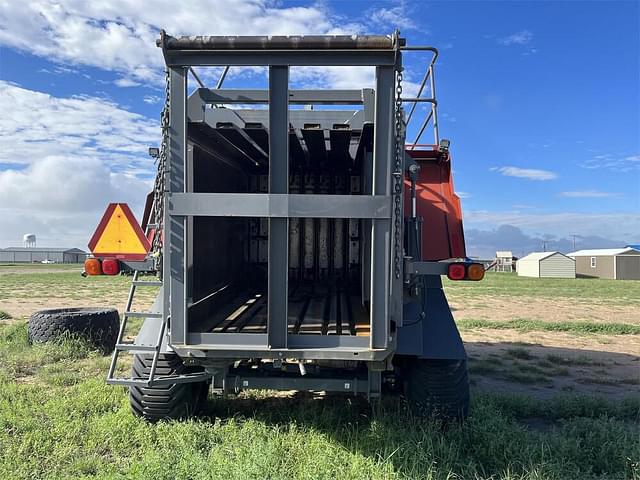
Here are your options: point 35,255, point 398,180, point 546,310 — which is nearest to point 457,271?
point 398,180

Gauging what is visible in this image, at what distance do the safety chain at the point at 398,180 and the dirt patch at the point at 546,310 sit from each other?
11.6m

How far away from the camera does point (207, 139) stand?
14.2 feet

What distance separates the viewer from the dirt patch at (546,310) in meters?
14.7

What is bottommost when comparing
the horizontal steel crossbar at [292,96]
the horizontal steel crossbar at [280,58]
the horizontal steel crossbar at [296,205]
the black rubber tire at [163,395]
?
the black rubber tire at [163,395]

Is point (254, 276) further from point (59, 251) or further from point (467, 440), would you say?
point (59, 251)

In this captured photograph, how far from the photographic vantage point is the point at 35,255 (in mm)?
112688

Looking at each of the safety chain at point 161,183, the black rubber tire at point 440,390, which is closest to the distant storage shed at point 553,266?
the black rubber tire at point 440,390

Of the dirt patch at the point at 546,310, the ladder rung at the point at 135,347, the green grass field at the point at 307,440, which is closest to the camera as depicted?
the green grass field at the point at 307,440

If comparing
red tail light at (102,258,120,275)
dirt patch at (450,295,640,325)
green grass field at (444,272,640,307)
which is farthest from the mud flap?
green grass field at (444,272,640,307)

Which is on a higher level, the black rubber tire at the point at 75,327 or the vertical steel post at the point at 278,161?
the vertical steel post at the point at 278,161

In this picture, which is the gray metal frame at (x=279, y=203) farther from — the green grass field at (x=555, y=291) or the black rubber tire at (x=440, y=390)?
the green grass field at (x=555, y=291)

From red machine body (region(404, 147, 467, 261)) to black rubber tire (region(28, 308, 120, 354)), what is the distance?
16.8 ft

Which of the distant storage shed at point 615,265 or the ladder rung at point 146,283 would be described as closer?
the ladder rung at point 146,283

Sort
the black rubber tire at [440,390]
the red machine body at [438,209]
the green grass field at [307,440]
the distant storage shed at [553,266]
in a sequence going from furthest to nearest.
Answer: the distant storage shed at [553,266] → the red machine body at [438,209] → the black rubber tire at [440,390] → the green grass field at [307,440]
